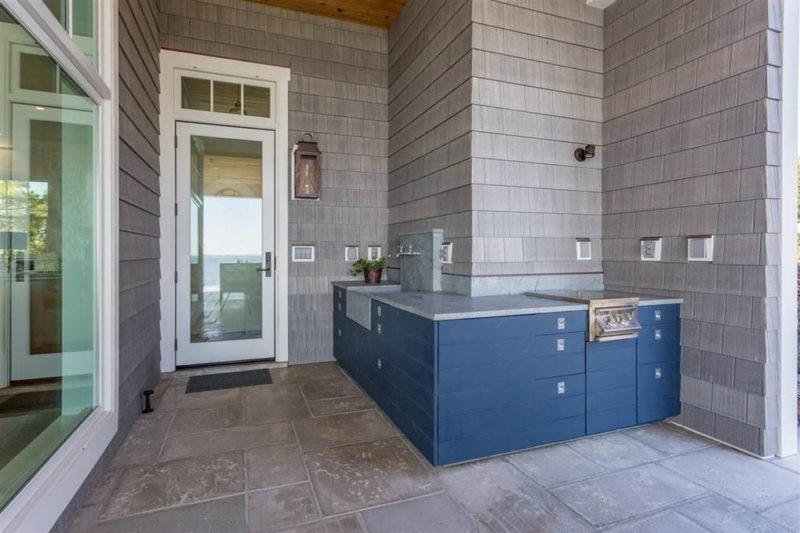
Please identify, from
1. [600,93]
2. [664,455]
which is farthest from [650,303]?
[600,93]

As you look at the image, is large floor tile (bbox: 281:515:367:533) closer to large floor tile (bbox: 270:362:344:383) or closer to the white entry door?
large floor tile (bbox: 270:362:344:383)

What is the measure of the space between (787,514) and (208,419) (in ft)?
10.8

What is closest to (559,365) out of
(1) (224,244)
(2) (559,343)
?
(2) (559,343)

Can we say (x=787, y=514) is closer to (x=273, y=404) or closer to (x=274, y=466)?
(x=274, y=466)

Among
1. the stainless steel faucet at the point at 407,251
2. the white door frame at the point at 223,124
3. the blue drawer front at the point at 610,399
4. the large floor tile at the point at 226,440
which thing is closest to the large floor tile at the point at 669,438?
the blue drawer front at the point at 610,399

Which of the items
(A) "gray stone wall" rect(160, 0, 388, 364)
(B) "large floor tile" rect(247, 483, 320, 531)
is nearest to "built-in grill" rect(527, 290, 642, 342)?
(B) "large floor tile" rect(247, 483, 320, 531)

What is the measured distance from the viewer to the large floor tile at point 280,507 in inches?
71.6

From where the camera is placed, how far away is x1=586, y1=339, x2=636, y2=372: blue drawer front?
2.57 metres

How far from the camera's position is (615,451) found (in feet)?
8.05

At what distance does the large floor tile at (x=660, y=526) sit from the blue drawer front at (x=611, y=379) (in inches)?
32.2

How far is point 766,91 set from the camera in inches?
91.2

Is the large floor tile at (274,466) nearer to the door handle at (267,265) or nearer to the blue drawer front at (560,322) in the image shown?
the blue drawer front at (560,322)

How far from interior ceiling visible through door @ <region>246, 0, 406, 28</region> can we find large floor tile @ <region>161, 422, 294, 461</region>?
12.9 feet

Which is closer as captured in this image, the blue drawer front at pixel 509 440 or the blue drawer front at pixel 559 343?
the blue drawer front at pixel 509 440
